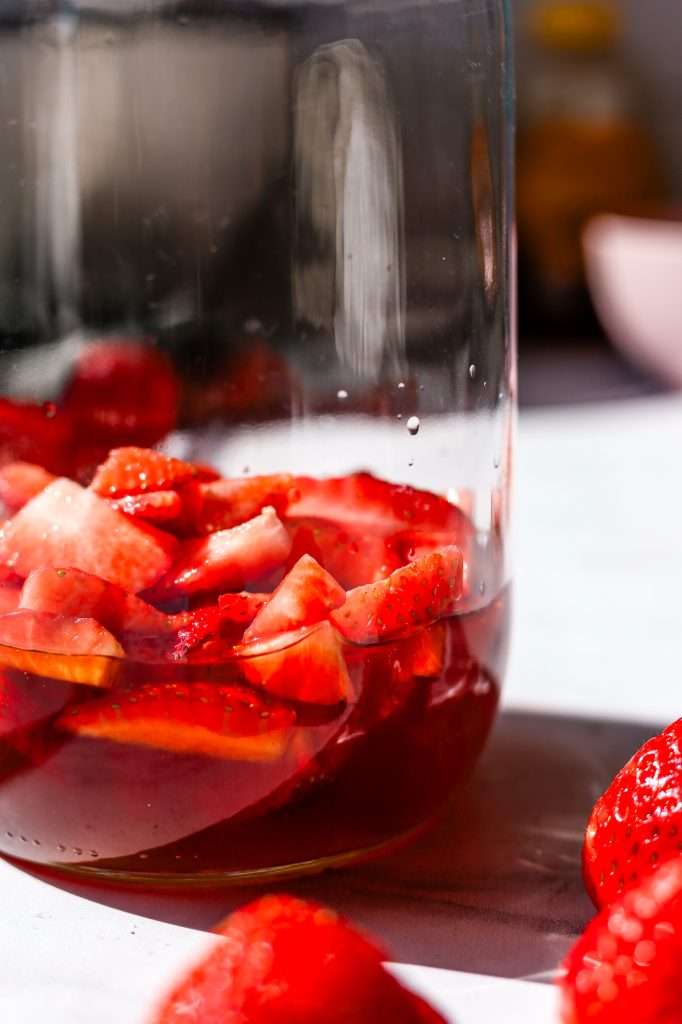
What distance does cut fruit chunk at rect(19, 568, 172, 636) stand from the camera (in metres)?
0.61

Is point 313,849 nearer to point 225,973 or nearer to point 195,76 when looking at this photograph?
point 225,973

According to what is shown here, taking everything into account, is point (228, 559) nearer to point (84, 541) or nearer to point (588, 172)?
point (84, 541)

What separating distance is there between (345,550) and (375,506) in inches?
2.2

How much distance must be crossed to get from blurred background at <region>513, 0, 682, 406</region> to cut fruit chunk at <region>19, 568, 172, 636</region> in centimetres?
108

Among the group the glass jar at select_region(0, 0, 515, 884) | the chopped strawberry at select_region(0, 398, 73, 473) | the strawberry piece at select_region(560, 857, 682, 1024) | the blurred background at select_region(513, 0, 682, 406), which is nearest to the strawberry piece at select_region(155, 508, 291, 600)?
the glass jar at select_region(0, 0, 515, 884)

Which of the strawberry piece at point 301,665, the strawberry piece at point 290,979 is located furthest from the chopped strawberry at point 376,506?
the strawberry piece at point 290,979

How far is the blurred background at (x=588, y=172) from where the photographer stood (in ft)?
5.62

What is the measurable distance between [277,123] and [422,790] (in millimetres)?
387

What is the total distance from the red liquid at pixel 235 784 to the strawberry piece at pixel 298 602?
0.02 metres

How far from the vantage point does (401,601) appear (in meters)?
0.62

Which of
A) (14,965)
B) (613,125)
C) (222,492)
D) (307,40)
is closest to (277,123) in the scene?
(307,40)

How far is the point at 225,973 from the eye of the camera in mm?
510

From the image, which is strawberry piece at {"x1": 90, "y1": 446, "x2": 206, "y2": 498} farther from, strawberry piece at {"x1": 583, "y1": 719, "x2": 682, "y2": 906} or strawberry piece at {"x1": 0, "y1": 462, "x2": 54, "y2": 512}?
strawberry piece at {"x1": 583, "y1": 719, "x2": 682, "y2": 906}

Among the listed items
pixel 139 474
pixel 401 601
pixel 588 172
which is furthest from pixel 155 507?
pixel 588 172
